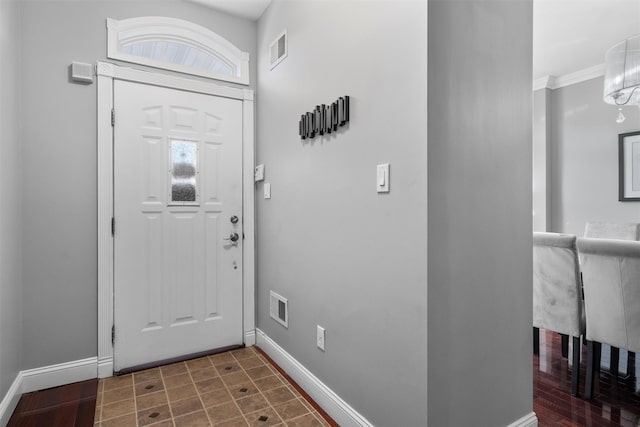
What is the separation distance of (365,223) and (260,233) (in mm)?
1454

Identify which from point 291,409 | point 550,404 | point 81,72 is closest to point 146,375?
point 291,409

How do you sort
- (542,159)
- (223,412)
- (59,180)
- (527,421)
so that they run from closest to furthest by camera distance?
(527,421) < (223,412) < (59,180) < (542,159)

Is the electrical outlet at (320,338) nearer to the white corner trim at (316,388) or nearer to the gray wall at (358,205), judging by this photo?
the gray wall at (358,205)

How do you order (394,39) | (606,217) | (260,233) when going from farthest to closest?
(606,217), (260,233), (394,39)

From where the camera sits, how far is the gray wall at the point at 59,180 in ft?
7.34

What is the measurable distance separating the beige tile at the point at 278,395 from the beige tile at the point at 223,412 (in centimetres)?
21

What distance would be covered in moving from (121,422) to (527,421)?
2.14 metres

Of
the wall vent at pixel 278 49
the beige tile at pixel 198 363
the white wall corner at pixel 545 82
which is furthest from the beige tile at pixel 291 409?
the white wall corner at pixel 545 82

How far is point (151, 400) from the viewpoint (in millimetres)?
2117

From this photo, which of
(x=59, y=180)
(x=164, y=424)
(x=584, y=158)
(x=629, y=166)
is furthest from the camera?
(x=584, y=158)

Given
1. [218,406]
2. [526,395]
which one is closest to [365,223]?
[526,395]

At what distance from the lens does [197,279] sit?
108 inches

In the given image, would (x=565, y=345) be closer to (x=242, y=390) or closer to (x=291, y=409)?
(x=291, y=409)

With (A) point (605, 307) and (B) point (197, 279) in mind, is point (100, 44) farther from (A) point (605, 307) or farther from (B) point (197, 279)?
(A) point (605, 307)
